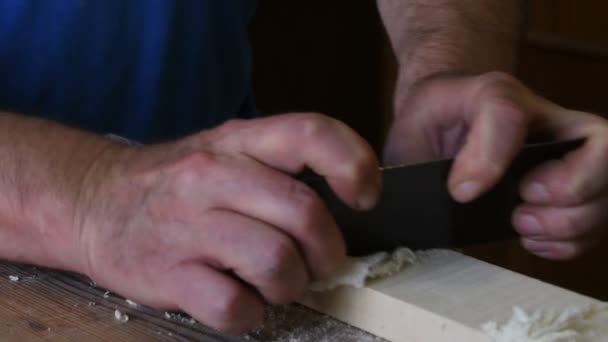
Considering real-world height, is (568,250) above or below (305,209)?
below

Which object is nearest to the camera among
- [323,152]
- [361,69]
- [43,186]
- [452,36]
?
[323,152]

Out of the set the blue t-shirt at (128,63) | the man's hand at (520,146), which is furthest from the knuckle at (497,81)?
the blue t-shirt at (128,63)

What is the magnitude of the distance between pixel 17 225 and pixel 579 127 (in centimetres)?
50

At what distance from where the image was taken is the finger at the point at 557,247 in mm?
769

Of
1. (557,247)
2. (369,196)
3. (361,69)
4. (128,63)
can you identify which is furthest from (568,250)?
(361,69)

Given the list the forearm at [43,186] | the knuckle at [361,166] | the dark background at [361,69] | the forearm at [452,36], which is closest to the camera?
Result: the knuckle at [361,166]

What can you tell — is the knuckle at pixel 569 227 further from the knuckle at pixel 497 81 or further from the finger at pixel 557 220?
the knuckle at pixel 497 81

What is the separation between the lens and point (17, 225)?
0.71 metres

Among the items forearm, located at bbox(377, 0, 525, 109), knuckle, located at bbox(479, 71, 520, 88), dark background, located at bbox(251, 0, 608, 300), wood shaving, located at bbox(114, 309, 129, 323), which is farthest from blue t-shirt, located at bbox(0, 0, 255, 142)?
dark background, located at bbox(251, 0, 608, 300)

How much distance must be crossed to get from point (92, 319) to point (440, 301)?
281 millimetres

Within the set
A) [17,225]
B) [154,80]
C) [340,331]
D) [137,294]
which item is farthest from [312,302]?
[154,80]

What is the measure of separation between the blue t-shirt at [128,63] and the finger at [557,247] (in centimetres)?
53

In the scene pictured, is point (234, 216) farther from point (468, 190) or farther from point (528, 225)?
point (528, 225)

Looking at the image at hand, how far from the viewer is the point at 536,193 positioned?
719 millimetres
